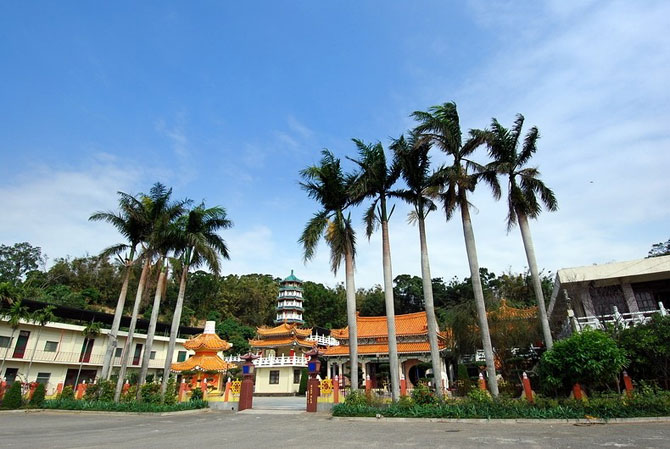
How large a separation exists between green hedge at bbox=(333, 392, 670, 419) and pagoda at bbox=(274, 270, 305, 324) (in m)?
40.7

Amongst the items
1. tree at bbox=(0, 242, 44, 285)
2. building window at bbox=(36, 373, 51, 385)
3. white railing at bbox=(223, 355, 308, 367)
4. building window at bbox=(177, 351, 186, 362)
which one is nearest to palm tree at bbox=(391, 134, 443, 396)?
white railing at bbox=(223, 355, 308, 367)

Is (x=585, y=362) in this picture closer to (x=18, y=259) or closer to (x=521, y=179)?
(x=521, y=179)

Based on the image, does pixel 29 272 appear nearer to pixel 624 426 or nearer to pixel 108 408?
pixel 108 408

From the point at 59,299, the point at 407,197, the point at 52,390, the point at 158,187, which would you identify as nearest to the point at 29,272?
the point at 59,299

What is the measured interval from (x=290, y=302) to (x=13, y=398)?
35.8m

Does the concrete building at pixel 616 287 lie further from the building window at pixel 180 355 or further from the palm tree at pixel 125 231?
the building window at pixel 180 355

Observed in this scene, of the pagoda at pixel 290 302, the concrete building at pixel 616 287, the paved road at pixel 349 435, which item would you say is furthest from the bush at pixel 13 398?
the pagoda at pixel 290 302

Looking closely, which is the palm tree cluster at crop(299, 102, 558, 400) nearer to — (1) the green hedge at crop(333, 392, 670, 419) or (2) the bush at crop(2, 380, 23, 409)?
(1) the green hedge at crop(333, 392, 670, 419)

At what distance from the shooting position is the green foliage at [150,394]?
1853 cm

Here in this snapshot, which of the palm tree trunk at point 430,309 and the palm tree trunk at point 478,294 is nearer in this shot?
the palm tree trunk at point 478,294

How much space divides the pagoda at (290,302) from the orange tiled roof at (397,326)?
15455 mm

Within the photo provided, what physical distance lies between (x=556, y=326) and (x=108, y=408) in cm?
2689

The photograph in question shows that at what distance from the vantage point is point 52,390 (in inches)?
1242

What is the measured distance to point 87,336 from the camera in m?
34.1
